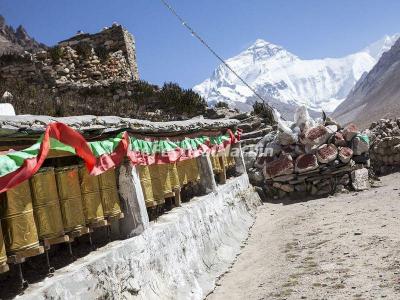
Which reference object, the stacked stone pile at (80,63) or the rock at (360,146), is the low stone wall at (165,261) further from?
the stacked stone pile at (80,63)

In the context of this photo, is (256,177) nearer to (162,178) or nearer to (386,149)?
(386,149)

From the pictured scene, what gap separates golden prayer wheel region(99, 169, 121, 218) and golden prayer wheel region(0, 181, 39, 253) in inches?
54.6

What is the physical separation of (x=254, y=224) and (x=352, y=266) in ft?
17.3

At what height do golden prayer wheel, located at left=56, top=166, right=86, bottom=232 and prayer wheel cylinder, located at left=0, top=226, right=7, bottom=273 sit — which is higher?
golden prayer wheel, located at left=56, top=166, right=86, bottom=232

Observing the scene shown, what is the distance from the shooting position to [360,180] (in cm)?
1404

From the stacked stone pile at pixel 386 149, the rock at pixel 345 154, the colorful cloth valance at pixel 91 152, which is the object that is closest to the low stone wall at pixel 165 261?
the colorful cloth valance at pixel 91 152

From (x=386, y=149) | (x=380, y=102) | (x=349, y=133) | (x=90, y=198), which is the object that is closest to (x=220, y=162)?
(x=349, y=133)

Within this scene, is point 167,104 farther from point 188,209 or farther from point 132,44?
point 188,209

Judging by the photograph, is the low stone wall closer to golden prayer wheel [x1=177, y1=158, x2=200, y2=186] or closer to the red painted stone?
golden prayer wheel [x1=177, y1=158, x2=200, y2=186]

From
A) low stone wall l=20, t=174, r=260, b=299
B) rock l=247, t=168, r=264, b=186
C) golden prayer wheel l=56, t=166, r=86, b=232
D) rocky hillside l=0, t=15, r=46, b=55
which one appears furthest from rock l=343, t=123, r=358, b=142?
rocky hillside l=0, t=15, r=46, b=55

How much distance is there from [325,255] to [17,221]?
5123 mm

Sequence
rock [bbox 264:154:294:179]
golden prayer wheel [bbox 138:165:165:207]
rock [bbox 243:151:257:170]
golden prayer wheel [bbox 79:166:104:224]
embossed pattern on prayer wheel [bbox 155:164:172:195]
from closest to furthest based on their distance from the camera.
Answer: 1. golden prayer wheel [bbox 79:166:104:224]
2. golden prayer wheel [bbox 138:165:165:207]
3. embossed pattern on prayer wheel [bbox 155:164:172:195]
4. rock [bbox 264:154:294:179]
5. rock [bbox 243:151:257:170]

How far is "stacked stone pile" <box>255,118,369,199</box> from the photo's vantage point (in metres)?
14.2

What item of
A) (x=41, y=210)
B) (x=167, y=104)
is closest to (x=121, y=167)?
(x=41, y=210)
